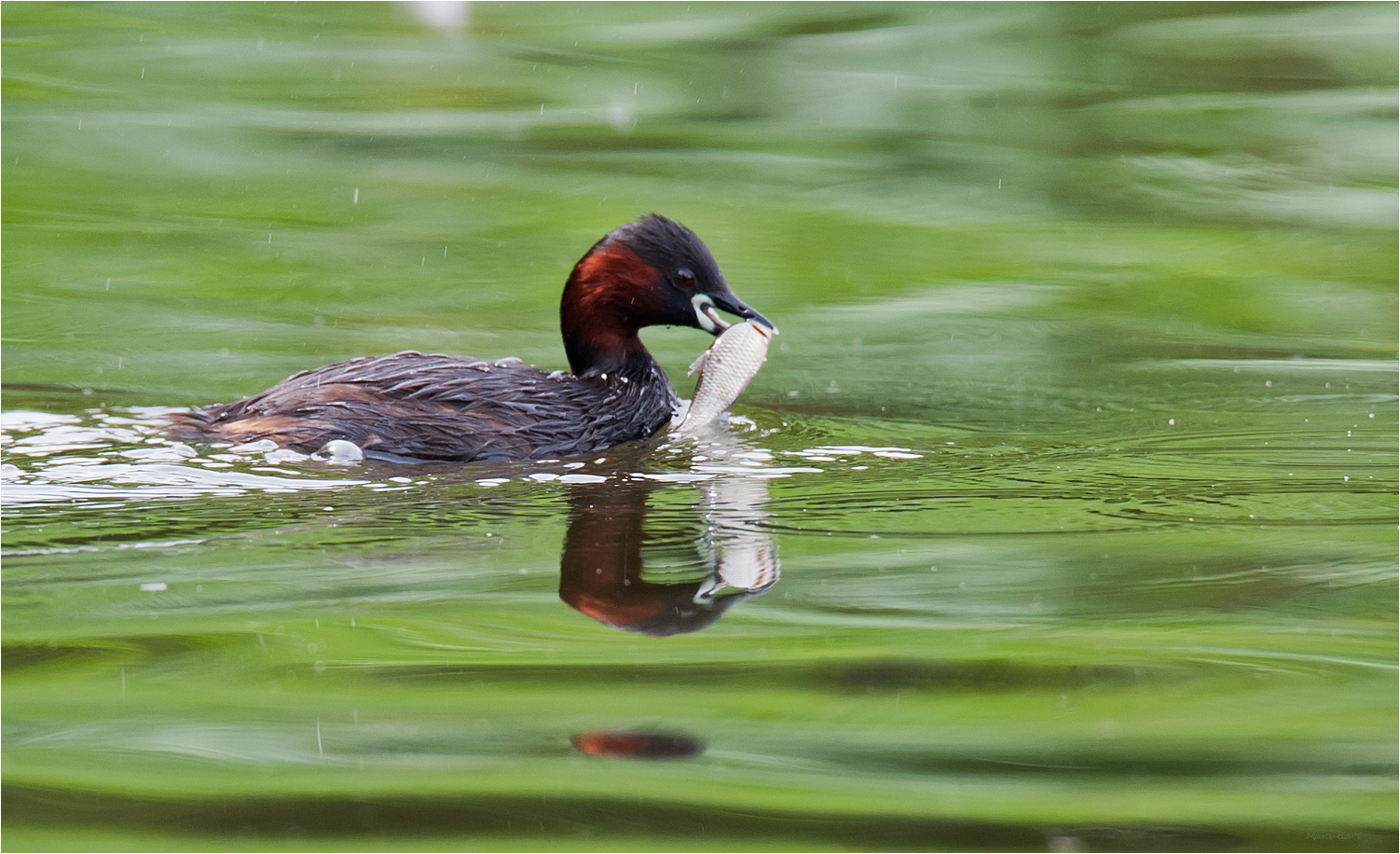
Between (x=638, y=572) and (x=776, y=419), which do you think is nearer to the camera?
(x=638, y=572)

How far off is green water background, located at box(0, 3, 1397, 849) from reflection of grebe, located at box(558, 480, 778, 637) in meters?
0.07

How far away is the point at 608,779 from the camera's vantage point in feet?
10.2

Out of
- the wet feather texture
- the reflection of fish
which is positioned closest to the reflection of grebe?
the wet feather texture

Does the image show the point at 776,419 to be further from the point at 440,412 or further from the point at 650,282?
the point at 440,412

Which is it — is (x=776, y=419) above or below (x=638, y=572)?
above

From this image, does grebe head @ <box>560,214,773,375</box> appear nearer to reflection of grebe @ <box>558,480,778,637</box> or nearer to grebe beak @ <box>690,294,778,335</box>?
grebe beak @ <box>690,294,778,335</box>

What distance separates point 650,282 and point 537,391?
25.5 inches

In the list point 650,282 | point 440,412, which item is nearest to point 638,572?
point 440,412

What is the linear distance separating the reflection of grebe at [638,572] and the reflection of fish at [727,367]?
41.6 inches

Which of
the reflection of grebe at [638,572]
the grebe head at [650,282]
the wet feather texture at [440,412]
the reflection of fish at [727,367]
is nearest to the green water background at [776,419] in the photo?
the reflection of grebe at [638,572]

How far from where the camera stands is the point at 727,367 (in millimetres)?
6340

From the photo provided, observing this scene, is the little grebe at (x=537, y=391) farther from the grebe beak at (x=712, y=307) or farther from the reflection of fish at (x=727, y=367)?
the reflection of fish at (x=727, y=367)

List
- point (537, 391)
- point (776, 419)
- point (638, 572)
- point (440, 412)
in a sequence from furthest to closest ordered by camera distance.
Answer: point (776, 419), point (537, 391), point (440, 412), point (638, 572)

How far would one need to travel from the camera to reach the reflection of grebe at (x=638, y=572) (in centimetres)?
404
